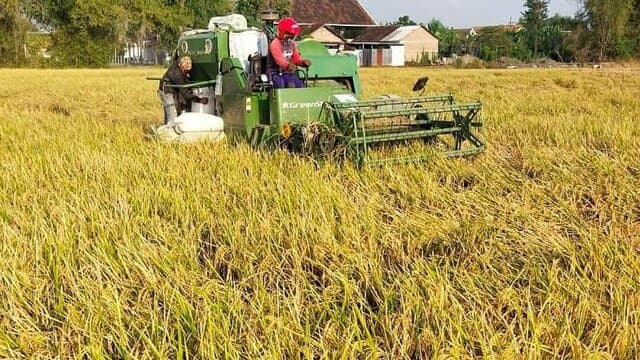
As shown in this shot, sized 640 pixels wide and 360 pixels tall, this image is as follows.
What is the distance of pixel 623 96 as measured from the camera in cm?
1072

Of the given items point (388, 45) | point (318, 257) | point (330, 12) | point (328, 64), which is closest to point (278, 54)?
point (328, 64)

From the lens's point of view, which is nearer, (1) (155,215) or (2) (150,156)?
(1) (155,215)

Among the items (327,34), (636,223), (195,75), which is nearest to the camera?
(636,223)

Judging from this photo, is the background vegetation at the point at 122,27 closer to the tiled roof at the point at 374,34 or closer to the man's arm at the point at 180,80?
the tiled roof at the point at 374,34

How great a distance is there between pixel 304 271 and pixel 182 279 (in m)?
0.54

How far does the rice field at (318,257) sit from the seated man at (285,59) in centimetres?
89

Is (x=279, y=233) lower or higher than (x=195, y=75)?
lower

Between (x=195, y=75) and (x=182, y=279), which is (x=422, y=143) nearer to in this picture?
(x=195, y=75)

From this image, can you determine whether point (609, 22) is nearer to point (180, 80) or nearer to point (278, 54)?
point (180, 80)

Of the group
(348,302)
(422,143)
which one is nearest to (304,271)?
(348,302)

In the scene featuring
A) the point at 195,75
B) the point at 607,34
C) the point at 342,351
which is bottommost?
the point at 342,351

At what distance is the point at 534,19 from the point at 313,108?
59.6 m

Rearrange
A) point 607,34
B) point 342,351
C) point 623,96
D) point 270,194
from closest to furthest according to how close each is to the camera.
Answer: point 342,351 < point 270,194 < point 623,96 < point 607,34

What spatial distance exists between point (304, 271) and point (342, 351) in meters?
0.76
